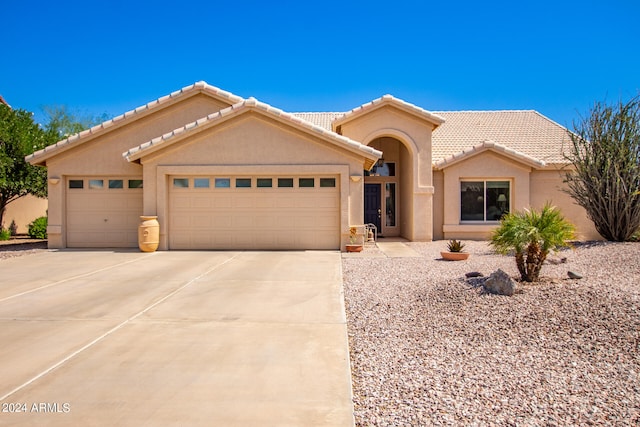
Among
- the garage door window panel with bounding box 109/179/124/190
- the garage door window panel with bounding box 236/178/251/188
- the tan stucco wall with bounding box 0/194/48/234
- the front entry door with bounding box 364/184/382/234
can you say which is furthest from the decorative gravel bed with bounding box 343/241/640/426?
the tan stucco wall with bounding box 0/194/48/234

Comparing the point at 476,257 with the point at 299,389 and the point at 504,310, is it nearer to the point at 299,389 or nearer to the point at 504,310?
the point at 504,310

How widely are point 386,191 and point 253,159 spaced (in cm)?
762

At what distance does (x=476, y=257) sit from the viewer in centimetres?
1270

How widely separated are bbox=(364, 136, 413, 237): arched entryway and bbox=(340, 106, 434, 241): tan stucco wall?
2.58m

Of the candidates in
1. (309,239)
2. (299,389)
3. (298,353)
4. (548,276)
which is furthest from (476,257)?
(299,389)

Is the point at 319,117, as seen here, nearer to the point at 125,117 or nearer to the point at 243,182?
the point at 243,182

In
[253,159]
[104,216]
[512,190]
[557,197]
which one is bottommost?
[104,216]

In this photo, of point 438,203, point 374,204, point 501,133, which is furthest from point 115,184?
point 501,133

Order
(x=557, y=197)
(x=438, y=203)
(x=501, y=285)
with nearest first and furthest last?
(x=501, y=285)
(x=557, y=197)
(x=438, y=203)

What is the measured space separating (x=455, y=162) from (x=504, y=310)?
1199cm

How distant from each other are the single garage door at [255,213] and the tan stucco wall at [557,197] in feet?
28.3

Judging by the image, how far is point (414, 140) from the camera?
17.7 metres

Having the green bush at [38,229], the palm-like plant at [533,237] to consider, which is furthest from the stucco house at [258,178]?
the palm-like plant at [533,237]

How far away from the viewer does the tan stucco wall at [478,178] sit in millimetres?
17719
